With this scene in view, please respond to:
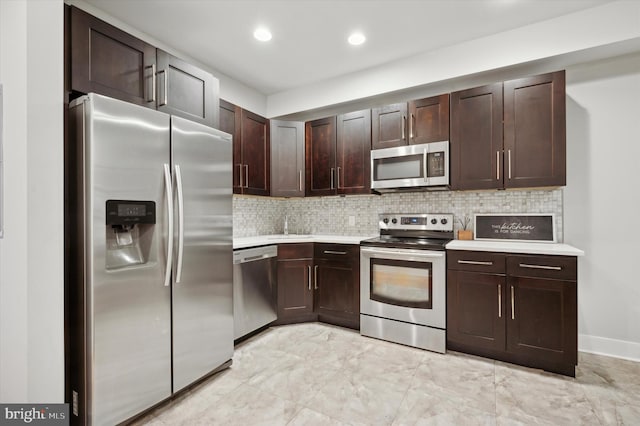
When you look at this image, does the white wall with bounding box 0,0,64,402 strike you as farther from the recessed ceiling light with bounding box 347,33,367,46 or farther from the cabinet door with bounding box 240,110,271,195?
the recessed ceiling light with bounding box 347,33,367,46

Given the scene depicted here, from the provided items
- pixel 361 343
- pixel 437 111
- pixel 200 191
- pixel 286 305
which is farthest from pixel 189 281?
pixel 437 111

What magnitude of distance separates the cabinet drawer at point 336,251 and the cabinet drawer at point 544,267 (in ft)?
4.47

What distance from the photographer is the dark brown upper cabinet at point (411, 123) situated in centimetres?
295

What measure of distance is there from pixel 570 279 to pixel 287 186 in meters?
2.78

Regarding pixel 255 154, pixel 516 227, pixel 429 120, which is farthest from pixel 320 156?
pixel 516 227

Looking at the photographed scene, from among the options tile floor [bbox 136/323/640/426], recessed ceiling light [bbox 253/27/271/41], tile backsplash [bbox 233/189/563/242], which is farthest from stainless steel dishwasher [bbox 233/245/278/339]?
recessed ceiling light [bbox 253/27/271/41]

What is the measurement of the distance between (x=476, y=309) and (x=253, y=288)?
199cm

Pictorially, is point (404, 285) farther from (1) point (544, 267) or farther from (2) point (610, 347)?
(2) point (610, 347)

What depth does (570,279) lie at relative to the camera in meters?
2.24

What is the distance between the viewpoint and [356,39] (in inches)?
111

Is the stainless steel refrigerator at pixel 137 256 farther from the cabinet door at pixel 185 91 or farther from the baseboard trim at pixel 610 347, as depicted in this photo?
the baseboard trim at pixel 610 347

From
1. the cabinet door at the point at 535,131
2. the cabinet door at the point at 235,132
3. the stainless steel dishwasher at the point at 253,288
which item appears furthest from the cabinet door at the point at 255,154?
the cabinet door at the point at 535,131

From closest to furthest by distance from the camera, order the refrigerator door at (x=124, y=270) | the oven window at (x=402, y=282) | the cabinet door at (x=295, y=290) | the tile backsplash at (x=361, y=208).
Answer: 1. the refrigerator door at (x=124, y=270)
2. the oven window at (x=402, y=282)
3. the tile backsplash at (x=361, y=208)
4. the cabinet door at (x=295, y=290)

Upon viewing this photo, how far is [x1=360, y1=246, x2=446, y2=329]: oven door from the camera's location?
271 centimetres
